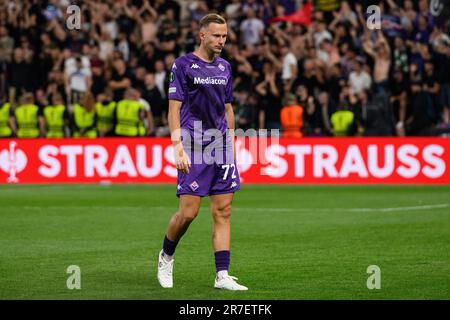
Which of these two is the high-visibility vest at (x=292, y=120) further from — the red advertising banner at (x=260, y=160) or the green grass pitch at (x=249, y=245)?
the green grass pitch at (x=249, y=245)

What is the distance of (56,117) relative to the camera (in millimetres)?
25922

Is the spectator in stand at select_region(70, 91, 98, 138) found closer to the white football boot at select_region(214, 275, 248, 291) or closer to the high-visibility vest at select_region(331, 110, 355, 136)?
the high-visibility vest at select_region(331, 110, 355, 136)

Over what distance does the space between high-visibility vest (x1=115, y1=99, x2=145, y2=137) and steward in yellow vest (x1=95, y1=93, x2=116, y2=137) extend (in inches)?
14.9

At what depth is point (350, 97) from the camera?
24.4 meters

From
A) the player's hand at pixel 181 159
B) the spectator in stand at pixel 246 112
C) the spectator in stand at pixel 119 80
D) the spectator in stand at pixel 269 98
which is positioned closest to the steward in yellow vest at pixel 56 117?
the spectator in stand at pixel 119 80

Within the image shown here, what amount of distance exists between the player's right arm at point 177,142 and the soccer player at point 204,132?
1 cm

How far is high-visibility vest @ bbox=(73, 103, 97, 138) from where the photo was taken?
2564 centimetres

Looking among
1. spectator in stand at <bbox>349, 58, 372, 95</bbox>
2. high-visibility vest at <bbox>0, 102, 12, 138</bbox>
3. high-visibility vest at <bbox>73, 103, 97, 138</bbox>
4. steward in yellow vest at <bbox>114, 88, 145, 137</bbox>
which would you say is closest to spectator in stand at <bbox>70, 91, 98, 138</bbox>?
high-visibility vest at <bbox>73, 103, 97, 138</bbox>

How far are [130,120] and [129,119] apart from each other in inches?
1.4

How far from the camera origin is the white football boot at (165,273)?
962cm

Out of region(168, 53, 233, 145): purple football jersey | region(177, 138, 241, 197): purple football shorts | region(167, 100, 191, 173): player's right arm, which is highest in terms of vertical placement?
region(168, 53, 233, 145): purple football jersey

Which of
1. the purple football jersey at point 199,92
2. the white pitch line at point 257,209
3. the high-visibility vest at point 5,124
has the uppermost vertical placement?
the purple football jersey at point 199,92

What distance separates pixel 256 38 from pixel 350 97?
3.81 meters
